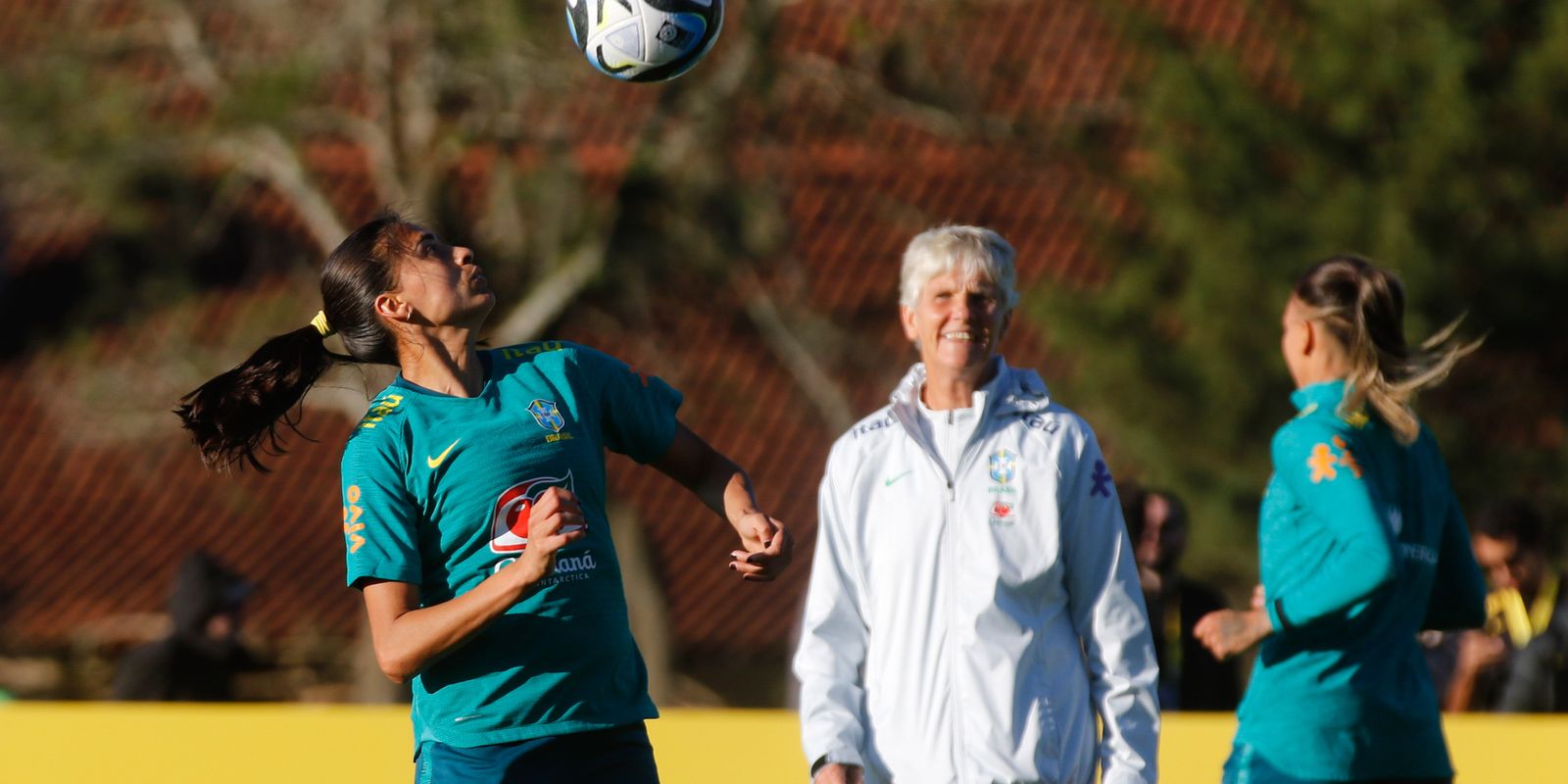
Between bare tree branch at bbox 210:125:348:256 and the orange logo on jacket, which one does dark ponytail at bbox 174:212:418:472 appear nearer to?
the orange logo on jacket

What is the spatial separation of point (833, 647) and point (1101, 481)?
0.62 m

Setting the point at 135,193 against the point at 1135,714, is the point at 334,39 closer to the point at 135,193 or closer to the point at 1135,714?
the point at 135,193

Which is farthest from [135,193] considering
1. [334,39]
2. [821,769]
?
[821,769]

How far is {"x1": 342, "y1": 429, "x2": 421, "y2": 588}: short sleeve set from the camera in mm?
3305

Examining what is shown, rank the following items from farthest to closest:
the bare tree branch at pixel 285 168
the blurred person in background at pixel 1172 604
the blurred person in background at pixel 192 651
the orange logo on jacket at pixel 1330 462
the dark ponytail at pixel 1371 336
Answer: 1. the bare tree branch at pixel 285 168
2. the blurred person in background at pixel 192 651
3. the blurred person in background at pixel 1172 604
4. the dark ponytail at pixel 1371 336
5. the orange logo on jacket at pixel 1330 462

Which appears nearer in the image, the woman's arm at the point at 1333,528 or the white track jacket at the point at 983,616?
the white track jacket at the point at 983,616

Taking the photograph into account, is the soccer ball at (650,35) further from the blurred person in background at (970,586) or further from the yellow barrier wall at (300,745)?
the yellow barrier wall at (300,745)

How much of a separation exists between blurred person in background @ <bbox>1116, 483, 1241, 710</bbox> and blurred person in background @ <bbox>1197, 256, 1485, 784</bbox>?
89.5 inches

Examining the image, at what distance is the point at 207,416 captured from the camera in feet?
11.8

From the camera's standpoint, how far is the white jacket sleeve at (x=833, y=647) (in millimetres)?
3338

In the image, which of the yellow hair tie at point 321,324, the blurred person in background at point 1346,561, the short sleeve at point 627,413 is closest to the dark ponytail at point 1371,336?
the blurred person in background at point 1346,561

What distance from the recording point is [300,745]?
6.07 meters

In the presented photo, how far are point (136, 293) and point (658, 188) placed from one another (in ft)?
13.9

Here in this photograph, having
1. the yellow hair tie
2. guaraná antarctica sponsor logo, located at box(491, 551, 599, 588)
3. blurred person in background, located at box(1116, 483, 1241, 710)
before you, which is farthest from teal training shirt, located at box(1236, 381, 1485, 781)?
blurred person in background, located at box(1116, 483, 1241, 710)
